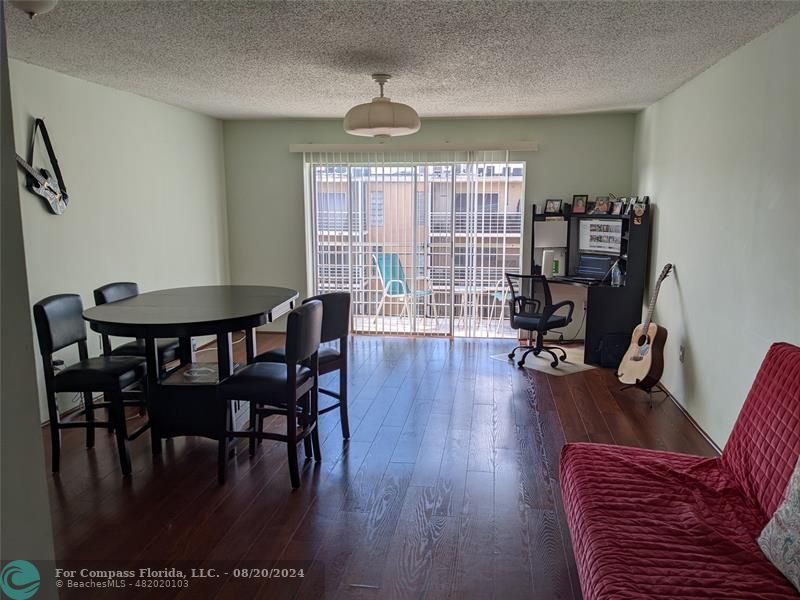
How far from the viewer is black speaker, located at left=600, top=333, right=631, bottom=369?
505 cm

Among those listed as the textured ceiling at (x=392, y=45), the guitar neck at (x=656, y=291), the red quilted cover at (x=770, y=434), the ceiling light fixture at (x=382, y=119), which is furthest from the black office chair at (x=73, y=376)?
the guitar neck at (x=656, y=291)

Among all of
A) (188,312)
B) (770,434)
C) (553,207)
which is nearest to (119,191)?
(188,312)

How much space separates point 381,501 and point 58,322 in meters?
1.99

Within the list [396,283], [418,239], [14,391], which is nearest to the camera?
[14,391]

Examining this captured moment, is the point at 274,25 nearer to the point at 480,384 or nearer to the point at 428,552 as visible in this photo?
the point at 428,552

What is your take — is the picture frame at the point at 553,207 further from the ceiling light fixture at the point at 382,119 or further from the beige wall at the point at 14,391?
the beige wall at the point at 14,391

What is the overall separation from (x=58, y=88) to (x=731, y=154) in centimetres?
422

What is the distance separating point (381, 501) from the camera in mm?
2783

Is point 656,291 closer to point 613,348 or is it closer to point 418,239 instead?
point 613,348

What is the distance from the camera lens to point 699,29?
113 inches

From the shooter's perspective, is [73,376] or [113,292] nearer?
[73,376]

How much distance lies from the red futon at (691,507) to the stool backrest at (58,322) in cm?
264

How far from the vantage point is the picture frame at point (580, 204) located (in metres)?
5.71

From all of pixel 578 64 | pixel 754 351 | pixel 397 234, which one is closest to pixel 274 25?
pixel 578 64
